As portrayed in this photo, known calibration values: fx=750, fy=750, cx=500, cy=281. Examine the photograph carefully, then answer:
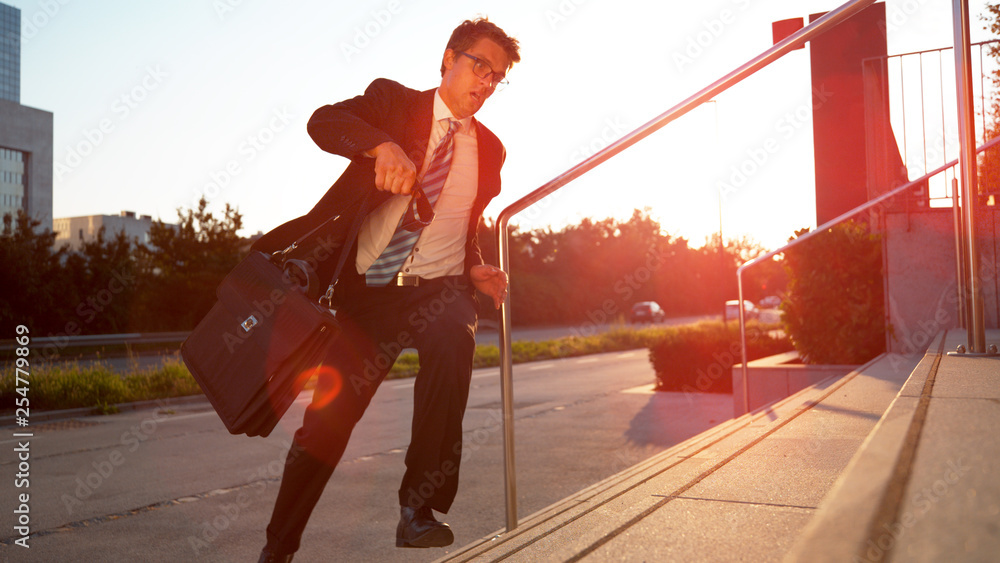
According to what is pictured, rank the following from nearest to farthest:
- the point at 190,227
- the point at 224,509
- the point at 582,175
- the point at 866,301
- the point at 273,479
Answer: the point at 582,175 < the point at 224,509 < the point at 273,479 < the point at 866,301 < the point at 190,227

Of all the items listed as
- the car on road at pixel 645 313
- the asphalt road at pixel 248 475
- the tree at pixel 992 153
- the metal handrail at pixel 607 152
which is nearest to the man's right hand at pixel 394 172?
the metal handrail at pixel 607 152

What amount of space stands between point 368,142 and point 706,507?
4.44ft

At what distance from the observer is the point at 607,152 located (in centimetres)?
279

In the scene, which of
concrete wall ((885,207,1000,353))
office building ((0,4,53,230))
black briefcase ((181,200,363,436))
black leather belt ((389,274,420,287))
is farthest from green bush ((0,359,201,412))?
office building ((0,4,53,230))

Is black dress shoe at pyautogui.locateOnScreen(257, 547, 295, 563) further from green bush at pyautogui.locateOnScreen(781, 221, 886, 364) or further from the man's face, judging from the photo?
green bush at pyautogui.locateOnScreen(781, 221, 886, 364)

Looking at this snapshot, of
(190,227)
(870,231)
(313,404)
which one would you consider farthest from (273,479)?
(190,227)

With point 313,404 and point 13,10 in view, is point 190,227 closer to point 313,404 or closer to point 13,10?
point 313,404

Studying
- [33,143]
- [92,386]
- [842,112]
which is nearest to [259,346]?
[842,112]

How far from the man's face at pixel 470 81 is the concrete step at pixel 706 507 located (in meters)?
1.34

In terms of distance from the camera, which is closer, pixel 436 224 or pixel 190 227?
pixel 436 224

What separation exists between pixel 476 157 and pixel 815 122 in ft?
27.5

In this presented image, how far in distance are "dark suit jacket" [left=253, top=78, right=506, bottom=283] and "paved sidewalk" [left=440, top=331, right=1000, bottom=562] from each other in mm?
1012

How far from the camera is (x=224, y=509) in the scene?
4.69 m

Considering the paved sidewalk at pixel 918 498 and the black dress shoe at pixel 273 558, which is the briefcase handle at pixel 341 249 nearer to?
the black dress shoe at pixel 273 558
